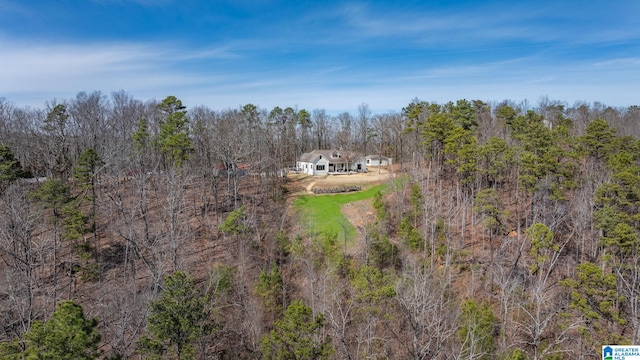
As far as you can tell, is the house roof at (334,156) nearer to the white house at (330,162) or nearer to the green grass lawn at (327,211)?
the white house at (330,162)

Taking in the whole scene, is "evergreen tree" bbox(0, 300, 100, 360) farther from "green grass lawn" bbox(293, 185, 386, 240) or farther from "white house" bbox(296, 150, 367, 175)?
"white house" bbox(296, 150, 367, 175)

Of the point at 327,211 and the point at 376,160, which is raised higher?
the point at 376,160

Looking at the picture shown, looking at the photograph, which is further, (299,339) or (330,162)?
(330,162)

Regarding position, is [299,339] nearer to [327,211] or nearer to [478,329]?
[478,329]

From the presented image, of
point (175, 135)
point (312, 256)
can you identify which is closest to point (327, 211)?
point (312, 256)

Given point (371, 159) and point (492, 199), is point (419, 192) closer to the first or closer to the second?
point (492, 199)

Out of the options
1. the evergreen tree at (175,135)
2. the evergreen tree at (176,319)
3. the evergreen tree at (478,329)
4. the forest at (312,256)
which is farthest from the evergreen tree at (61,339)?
the evergreen tree at (175,135)
